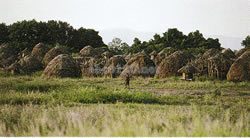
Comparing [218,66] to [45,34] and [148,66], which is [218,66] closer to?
[148,66]

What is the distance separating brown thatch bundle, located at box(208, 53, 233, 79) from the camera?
2212 cm

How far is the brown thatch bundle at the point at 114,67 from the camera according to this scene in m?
25.4

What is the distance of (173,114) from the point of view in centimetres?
819

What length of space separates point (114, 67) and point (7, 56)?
32.0 ft

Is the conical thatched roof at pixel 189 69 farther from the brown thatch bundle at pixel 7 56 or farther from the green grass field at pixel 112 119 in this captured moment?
the brown thatch bundle at pixel 7 56

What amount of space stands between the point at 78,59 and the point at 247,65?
10798 mm

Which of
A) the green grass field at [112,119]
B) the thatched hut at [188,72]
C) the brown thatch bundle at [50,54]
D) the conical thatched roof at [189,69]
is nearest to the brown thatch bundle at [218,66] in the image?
the conical thatched roof at [189,69]

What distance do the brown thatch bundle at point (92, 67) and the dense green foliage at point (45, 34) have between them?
39.1 ft

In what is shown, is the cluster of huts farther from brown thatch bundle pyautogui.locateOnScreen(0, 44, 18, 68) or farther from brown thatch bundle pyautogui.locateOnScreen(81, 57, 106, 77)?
brown thatch bundle pyautogui.locateOnScreen(0, 44, 18, 68)

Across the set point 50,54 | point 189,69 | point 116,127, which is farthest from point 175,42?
point 116,127

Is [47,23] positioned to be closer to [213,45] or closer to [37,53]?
[37,53]

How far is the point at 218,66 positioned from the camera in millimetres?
22156

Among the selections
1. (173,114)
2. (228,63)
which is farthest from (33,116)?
(228,63)

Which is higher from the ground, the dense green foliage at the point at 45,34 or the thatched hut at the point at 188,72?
the dense green foliage at the point at 45,34
